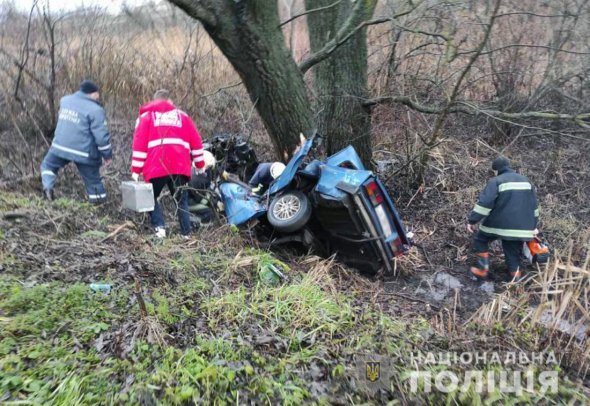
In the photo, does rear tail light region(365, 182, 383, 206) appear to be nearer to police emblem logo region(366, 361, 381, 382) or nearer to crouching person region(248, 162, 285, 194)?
crouching person region(248, 162, 285, 194)

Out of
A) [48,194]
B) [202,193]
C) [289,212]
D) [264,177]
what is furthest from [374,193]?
[48,194]

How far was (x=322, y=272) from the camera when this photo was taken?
168 inches

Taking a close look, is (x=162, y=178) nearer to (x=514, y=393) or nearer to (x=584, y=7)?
(x=514, y=393)

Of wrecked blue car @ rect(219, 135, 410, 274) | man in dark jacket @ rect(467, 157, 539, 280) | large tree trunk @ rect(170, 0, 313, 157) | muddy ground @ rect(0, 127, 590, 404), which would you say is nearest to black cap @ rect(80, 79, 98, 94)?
muddy ground @ rect(0, 127, 590, 404)

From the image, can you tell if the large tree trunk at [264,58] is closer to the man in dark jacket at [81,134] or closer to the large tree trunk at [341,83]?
the large tree trunk at [341,83]

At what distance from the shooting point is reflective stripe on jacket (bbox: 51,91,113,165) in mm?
5844

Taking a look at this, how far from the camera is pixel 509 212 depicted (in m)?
4.95

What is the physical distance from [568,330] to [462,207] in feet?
13.0

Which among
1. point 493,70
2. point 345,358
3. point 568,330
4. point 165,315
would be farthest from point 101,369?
point 493,70

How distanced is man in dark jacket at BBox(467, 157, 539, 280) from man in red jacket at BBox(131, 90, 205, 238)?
349 centimetres

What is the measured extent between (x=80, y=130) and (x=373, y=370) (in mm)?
5088

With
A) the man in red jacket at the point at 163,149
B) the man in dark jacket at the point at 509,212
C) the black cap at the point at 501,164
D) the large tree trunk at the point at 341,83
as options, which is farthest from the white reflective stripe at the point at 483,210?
the man in red jacket at the point at 163,149

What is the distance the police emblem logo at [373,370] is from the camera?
8.18 ft

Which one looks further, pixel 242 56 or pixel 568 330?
pixel 242 56
